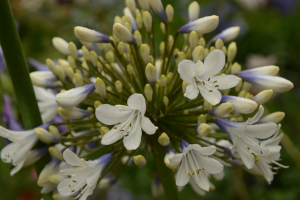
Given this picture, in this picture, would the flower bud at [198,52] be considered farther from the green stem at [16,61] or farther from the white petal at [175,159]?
the green stem at [16,61]

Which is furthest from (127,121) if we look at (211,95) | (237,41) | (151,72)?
(237,41)

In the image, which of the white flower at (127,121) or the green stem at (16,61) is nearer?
the green stem at (16,61)

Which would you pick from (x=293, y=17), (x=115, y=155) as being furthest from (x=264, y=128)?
(x=293, y=17)

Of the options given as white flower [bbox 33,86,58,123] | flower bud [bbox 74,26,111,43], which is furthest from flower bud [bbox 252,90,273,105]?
white flower [bbox 33,86,58,123]

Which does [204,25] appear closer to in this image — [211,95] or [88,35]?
[211,95]

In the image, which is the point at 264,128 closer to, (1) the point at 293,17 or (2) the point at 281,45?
(2) the point at 281,45

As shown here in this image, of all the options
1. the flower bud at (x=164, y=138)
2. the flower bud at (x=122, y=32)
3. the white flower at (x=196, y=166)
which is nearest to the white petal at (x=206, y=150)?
the white flower at (x=196, y=166)

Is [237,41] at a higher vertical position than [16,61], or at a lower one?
lower
